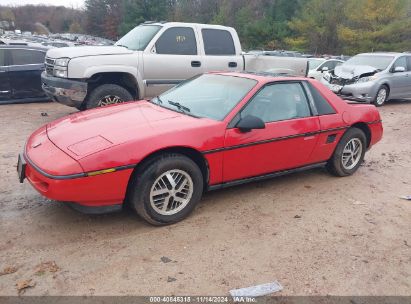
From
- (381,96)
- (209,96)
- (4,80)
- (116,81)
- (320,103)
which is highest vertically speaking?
(209,96)

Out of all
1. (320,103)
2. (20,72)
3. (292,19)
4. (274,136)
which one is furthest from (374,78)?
(292,19)

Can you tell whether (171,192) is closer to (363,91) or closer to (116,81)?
(116,81)

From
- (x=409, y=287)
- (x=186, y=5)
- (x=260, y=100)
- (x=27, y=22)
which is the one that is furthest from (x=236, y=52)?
(x=27, y=22)

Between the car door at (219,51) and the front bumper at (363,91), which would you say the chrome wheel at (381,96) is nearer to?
the front bumper at (363,91)

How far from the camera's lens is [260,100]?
4414mm

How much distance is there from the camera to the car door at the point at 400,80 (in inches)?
463

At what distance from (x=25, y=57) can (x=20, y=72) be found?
1.40 feet

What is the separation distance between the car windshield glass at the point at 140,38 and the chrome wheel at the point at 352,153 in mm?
4218

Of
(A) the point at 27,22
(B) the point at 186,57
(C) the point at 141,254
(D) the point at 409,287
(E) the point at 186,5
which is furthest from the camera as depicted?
(A) the point at 27,22

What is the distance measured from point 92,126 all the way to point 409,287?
311 cm

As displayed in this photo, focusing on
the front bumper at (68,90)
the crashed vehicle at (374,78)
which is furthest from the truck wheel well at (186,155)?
the crashed vehicle at (374,78)

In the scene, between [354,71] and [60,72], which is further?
[354,71]

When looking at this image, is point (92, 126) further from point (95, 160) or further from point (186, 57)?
point (186, 57)

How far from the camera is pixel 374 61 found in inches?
481
